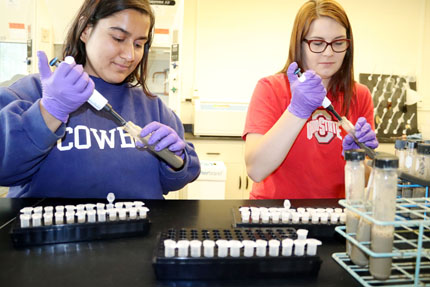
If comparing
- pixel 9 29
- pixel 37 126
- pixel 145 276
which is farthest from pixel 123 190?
pixel 9 29

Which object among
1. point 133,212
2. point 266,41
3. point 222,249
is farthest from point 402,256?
point 266,41

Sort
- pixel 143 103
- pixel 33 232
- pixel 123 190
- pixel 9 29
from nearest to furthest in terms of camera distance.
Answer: pixel 33 232
pixel 123 190
pixel 143 103
pixel 9 29

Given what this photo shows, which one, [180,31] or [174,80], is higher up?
[180,31]

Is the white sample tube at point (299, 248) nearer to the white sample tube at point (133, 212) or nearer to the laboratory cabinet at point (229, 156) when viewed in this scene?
the white sample tube at point (133, 212)

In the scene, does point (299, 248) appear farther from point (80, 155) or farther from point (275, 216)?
point (80, 155)

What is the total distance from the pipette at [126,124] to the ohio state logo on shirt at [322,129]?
0.53 metres

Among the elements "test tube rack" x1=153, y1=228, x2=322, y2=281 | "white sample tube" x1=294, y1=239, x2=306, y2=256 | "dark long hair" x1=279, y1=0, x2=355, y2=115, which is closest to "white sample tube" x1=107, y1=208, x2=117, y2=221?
"test tube rack" x1=153, y1=228, x2=322, y2=281

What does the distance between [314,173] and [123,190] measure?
0.70 metres

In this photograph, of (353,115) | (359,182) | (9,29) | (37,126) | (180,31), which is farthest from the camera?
(9,29)

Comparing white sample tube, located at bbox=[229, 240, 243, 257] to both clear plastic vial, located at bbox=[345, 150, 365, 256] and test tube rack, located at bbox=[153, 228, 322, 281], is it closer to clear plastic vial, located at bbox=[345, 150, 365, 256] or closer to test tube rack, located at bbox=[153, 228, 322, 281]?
test tube rack, located at bbox=[153, 228, 322, 281]

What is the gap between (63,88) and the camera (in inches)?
38.5

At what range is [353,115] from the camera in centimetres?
151

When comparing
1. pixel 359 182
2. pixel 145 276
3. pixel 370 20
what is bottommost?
pixel 145 276

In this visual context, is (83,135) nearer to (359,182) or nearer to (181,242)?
(181,242)
